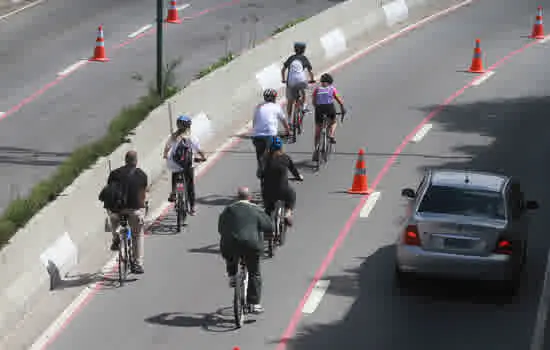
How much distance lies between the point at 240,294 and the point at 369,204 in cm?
605

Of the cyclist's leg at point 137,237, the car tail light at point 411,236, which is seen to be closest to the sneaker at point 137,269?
the cyclist's leg at point 137,237

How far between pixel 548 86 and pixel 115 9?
14.4m

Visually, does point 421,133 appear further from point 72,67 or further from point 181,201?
point 72,67

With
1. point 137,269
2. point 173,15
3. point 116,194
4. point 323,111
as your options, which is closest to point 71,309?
point 137,269

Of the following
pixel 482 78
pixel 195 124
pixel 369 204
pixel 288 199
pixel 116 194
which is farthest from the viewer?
pixel 482 78

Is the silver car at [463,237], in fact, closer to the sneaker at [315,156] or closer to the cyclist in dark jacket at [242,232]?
the cyclist in dark jacket at [242,232]

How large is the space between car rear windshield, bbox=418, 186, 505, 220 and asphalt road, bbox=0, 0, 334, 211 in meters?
8.23

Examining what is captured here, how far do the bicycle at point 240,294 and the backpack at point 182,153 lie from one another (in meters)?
3.84

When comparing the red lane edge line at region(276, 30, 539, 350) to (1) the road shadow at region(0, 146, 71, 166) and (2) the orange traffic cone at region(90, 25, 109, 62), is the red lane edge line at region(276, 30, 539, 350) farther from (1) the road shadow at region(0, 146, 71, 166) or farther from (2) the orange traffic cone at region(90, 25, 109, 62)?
(2) the orange traffic cone at region(90, 25, 109, 62)

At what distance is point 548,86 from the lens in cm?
3139

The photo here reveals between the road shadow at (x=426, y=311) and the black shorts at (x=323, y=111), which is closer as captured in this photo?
the road shadow at (x=426, y=311)

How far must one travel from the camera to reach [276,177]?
758 inches

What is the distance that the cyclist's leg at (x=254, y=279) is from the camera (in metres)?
16.7

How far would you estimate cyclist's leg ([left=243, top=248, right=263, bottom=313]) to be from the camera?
659 inches
